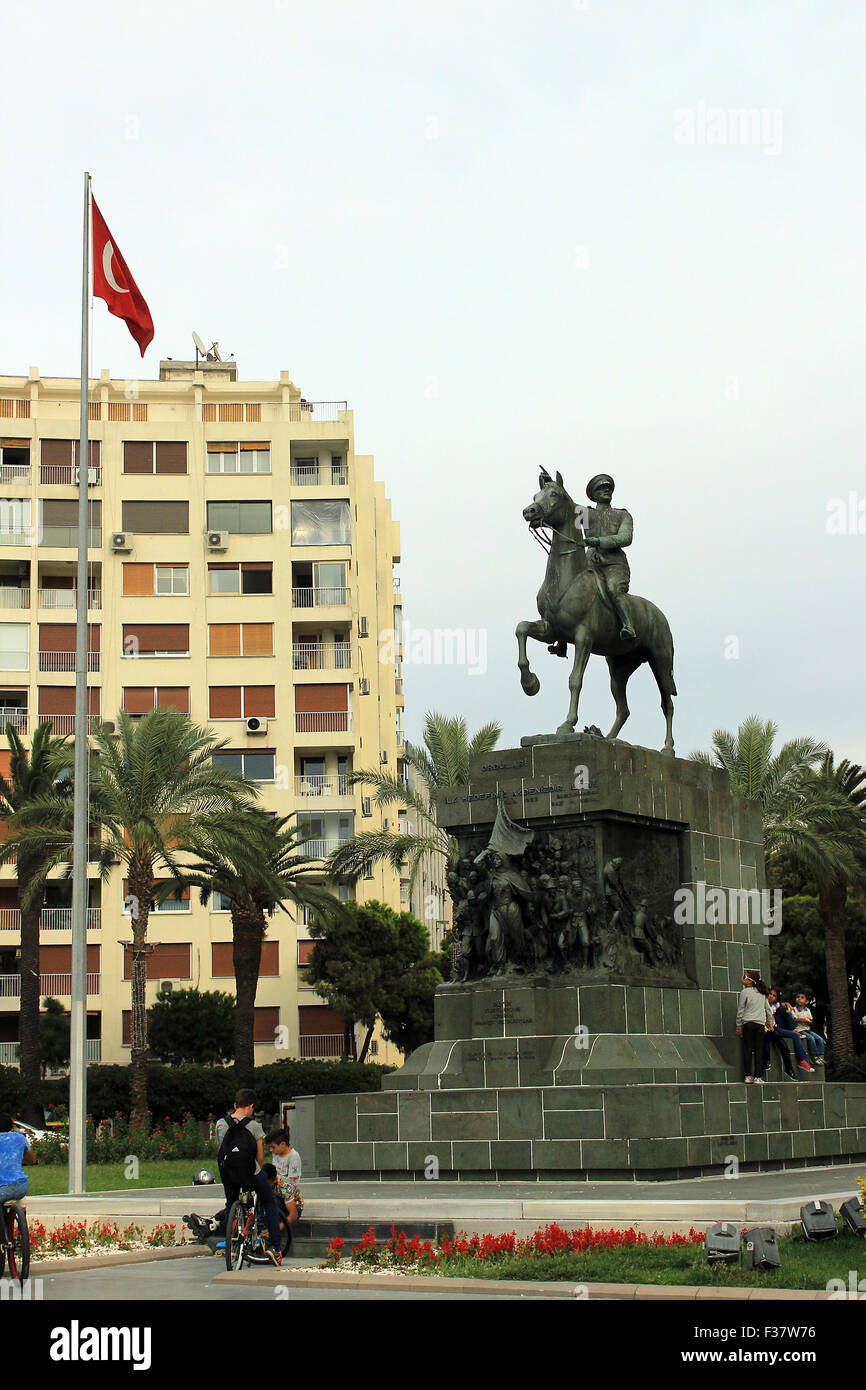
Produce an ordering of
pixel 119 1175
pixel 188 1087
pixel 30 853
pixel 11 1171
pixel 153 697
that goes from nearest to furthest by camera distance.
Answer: pixel 11 1171
pixel 119 1175
pixel 30 853
pixel 188 1087
pixel 153 697

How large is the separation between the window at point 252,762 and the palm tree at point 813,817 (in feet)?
66.9

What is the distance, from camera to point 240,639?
2490 inches

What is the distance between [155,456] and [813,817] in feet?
102

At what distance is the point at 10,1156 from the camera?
43.6 ft

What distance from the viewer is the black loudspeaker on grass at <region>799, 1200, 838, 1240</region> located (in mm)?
12883

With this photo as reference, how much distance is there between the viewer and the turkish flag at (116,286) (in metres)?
26.4

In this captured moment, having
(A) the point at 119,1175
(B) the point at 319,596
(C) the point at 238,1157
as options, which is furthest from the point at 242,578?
(C) the point at 238,1157

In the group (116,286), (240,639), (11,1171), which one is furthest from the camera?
(240,639)

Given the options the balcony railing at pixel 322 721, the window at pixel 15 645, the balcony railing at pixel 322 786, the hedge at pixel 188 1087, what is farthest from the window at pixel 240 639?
the hedge at pixel 188 1087

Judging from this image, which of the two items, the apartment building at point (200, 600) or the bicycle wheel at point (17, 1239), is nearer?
the bicycle wheel at point (17, 1239)

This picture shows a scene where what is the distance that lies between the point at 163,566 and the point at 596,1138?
48279 mm

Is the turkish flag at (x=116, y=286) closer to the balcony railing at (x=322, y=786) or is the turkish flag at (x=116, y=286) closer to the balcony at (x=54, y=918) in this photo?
the balcony at (x=54, y=918)

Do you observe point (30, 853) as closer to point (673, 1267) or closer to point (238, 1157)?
point (238, 1157)
